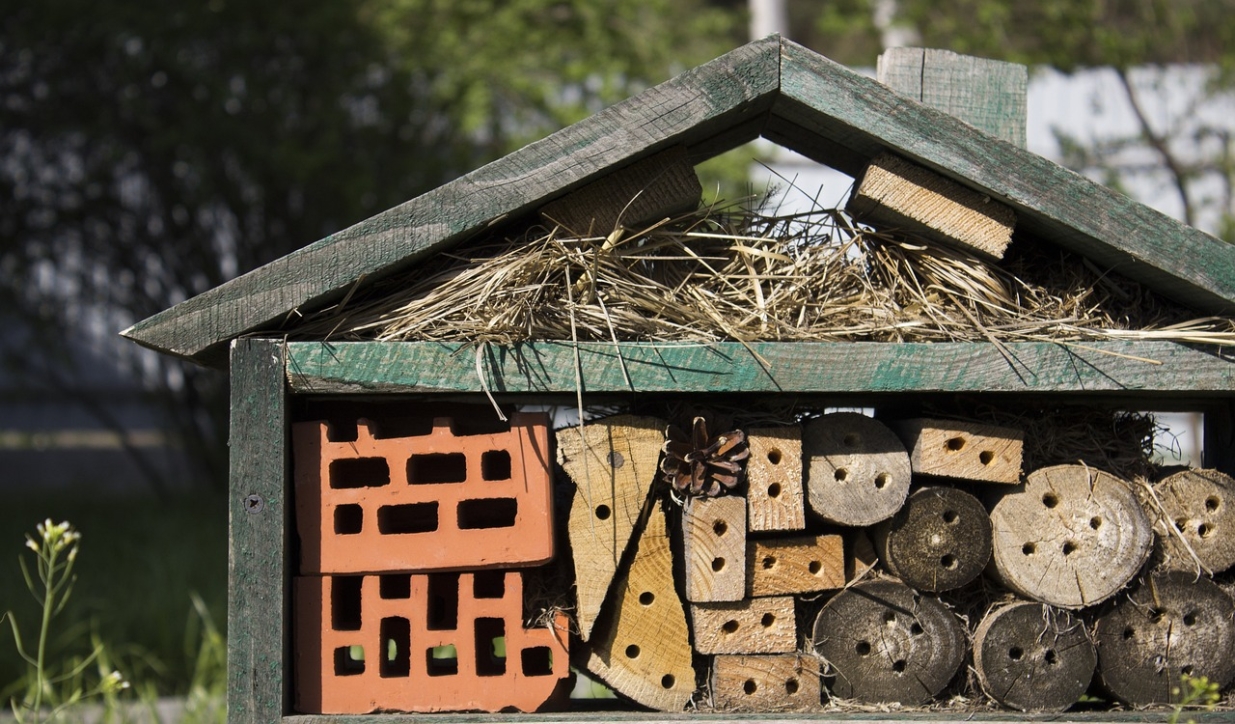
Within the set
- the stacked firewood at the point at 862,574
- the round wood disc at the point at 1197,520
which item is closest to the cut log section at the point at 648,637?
the stacked firewood at the point at 862,574

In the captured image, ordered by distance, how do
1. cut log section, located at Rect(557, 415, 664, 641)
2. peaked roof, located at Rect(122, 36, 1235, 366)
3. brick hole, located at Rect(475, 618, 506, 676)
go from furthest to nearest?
brick hole, located at Rect(475, 618, 506, 676) → cut log section, located at Rect(557, 415, 664, 641) → peaked roof, located at Rect(122, 36, 1235, 366)

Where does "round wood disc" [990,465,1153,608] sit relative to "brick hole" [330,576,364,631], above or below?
above

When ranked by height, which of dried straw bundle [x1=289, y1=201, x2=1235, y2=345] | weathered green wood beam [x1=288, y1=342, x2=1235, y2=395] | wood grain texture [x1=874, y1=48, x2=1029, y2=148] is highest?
wood grain texture [x1=874, y1=48, x2=1029, y2=148]

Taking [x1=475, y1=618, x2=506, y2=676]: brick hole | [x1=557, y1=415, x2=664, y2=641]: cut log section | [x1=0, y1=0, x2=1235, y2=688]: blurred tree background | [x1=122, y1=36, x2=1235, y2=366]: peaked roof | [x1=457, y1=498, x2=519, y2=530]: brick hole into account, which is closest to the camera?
[x1=122, y1=36, x2=1235, y2=366]: peaked roof

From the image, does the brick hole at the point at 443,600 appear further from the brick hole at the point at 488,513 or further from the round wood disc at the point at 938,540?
the round wood disc at the point at 938,540

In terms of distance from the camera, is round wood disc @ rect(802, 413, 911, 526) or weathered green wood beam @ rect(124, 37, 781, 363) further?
round wood disc @ rect(802, 413, 911, 526)

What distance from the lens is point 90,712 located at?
4039mm

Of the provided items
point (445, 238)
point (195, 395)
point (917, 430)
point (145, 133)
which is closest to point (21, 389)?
point (195, 395)

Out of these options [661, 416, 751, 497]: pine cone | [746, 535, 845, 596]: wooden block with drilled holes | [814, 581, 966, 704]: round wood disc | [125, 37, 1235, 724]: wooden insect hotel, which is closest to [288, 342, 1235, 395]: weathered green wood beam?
[125, 37, 1235, 724]: wooden insect hotel

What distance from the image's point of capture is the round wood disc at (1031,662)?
7.57ft

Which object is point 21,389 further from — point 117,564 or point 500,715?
point 500,715

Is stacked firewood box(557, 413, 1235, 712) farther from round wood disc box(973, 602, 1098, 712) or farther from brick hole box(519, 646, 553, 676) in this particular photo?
brick hole box(519, 646, 553, 676)

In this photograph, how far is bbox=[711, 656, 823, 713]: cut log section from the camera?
7.57 ft

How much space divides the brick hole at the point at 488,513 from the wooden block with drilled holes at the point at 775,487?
1.82 ft
